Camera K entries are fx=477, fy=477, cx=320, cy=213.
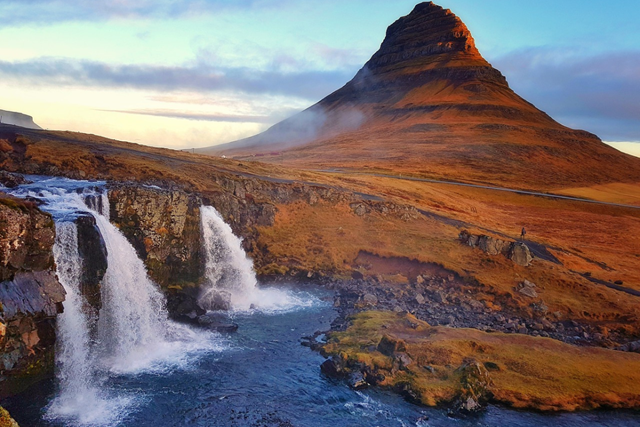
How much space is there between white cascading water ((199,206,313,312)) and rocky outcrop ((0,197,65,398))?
47.7 feet

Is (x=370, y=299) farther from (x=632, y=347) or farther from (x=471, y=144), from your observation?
(x=471, y=144)

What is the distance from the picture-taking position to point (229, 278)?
145ft

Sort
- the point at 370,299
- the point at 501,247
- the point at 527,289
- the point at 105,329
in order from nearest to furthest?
1. the point at 105,329
2. the point at 370,299
3. the point at 527,289
4. the point at 501,247

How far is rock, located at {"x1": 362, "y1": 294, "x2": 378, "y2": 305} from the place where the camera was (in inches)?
1634

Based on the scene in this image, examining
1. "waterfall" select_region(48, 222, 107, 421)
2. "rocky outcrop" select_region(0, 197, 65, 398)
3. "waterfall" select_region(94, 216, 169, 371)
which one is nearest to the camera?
"rocky outcrop" select_region(0, 197, 65, 398)

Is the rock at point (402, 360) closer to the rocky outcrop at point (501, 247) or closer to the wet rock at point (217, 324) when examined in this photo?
the wet rock at point (217, 324)

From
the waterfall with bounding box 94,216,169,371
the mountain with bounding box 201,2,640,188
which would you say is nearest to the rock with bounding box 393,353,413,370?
the waterfall with bounding box 94,216,169,371

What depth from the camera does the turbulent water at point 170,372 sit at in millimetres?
24531

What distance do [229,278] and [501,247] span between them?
92.3 ft

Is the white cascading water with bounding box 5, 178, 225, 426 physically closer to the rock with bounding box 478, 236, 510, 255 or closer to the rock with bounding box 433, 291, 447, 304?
the rock with bounding box 433, 291, 447, 304

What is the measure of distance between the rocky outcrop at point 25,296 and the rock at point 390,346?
1925 centimetres

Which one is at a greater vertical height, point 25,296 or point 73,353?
point 25,296

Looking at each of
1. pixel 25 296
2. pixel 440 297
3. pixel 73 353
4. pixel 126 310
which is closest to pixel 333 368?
pixel 126 310

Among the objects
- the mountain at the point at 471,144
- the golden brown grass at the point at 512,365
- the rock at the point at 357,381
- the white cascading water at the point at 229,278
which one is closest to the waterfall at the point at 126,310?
the white cascading water at the point at 229,278
